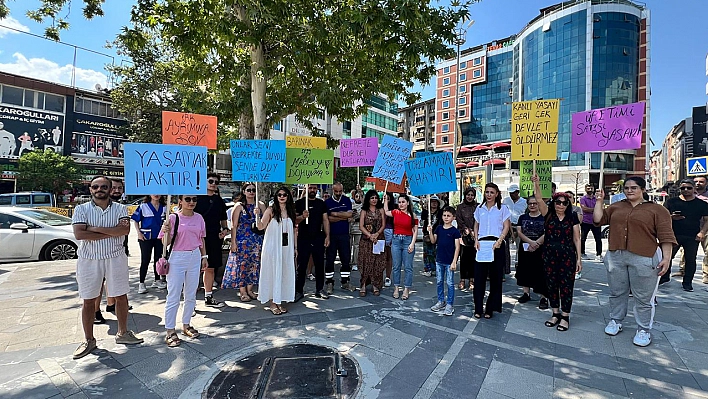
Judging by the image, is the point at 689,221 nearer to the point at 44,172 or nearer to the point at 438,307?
the point at 438,307

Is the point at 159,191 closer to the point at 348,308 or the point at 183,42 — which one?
the point at 348,308

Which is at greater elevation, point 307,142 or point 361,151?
point 307,142

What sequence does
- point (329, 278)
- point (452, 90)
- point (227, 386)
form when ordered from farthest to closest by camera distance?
1. point (452, 90)
2. point (329, 278)
3. point (227, 386)

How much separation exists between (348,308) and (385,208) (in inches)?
73.7

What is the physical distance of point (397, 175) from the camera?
6250 mm

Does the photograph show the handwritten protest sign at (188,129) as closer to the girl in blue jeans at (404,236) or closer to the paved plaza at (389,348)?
the paved plaza at (389,348)

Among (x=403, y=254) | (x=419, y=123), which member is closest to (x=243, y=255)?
(x=403, y=254)

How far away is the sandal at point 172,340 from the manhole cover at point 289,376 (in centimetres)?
91

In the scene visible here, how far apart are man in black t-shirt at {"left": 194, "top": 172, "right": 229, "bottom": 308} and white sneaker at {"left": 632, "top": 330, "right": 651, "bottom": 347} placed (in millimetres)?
5649

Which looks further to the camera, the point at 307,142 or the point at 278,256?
the point at 307,142

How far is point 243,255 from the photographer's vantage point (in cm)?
574

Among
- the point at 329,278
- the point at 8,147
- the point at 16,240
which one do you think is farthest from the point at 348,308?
the point at 8,147

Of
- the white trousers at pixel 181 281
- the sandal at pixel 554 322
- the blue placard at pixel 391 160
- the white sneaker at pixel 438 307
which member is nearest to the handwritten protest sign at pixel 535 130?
the blue placard at pixel 391 160

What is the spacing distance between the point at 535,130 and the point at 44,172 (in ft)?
94.6
